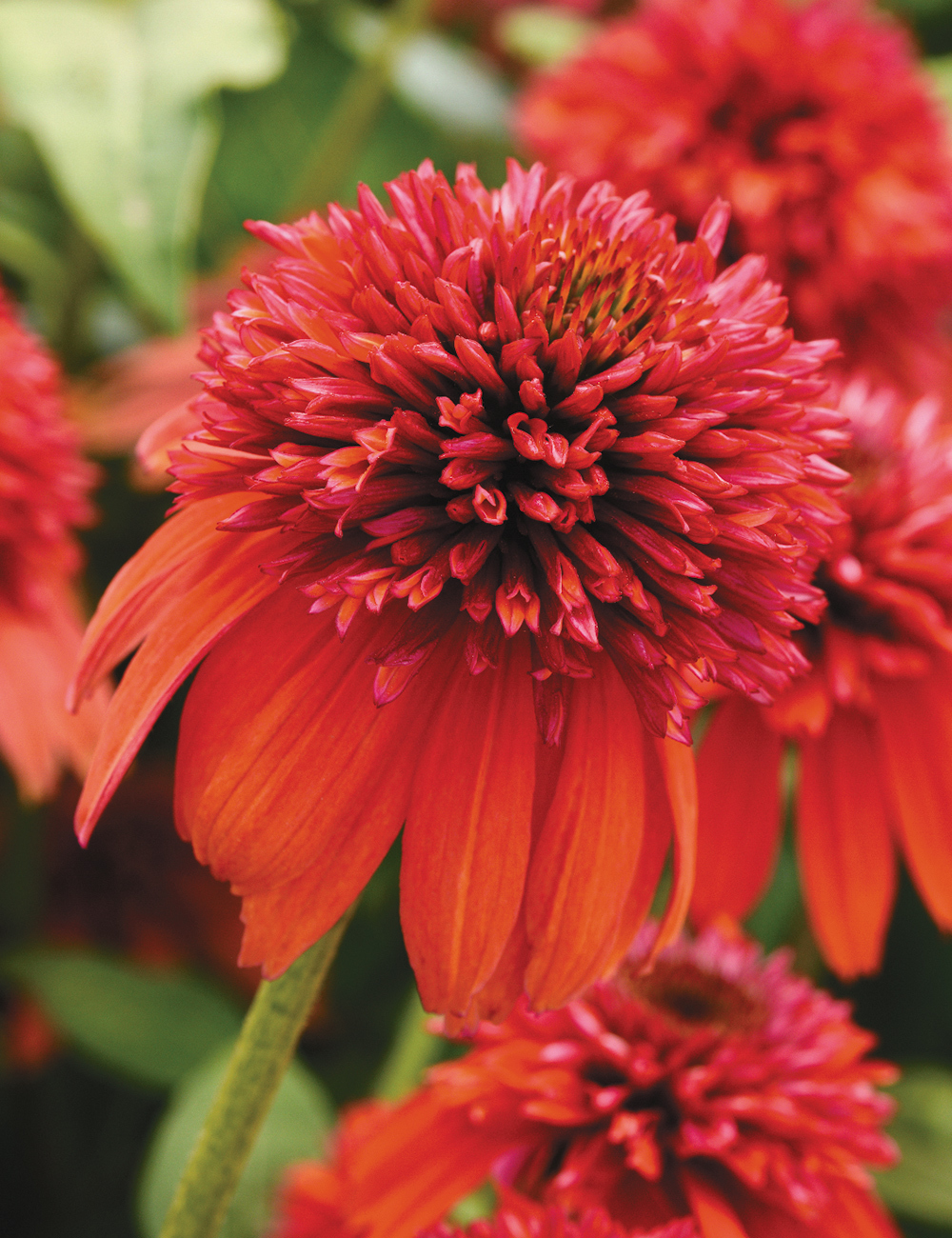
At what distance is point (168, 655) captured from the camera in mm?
248

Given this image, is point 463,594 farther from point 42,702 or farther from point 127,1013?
point 127,1013

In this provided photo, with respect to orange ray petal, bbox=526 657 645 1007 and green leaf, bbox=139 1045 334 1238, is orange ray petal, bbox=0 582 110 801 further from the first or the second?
orange ray petal, bbox=526 657 645 1007

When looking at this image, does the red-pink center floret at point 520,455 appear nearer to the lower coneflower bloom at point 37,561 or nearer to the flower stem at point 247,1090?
the flower stem at point 247,1090

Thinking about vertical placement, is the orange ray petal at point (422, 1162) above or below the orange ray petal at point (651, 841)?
below

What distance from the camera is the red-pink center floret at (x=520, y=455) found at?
243mm

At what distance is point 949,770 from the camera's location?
0.39 meters

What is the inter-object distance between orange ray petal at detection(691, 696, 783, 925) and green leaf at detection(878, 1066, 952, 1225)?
15cm

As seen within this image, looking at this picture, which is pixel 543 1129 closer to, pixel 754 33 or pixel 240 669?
pixel 240 669

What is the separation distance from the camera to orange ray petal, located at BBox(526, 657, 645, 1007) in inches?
9.5

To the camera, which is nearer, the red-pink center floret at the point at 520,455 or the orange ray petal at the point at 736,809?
the red-pink center floret at the point at 520,455

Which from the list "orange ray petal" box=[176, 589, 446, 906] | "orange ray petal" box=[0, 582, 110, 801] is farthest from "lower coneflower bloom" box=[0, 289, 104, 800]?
"orange ray petal" box=[176, 589, 446, 906]

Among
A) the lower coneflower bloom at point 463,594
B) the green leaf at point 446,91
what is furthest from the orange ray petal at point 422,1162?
the green leaf at point 446,91

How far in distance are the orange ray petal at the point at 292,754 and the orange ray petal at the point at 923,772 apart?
0.20 m

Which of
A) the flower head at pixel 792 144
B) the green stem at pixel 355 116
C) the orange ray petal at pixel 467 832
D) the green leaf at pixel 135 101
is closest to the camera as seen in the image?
the orange ray petal at pixel 467 832
